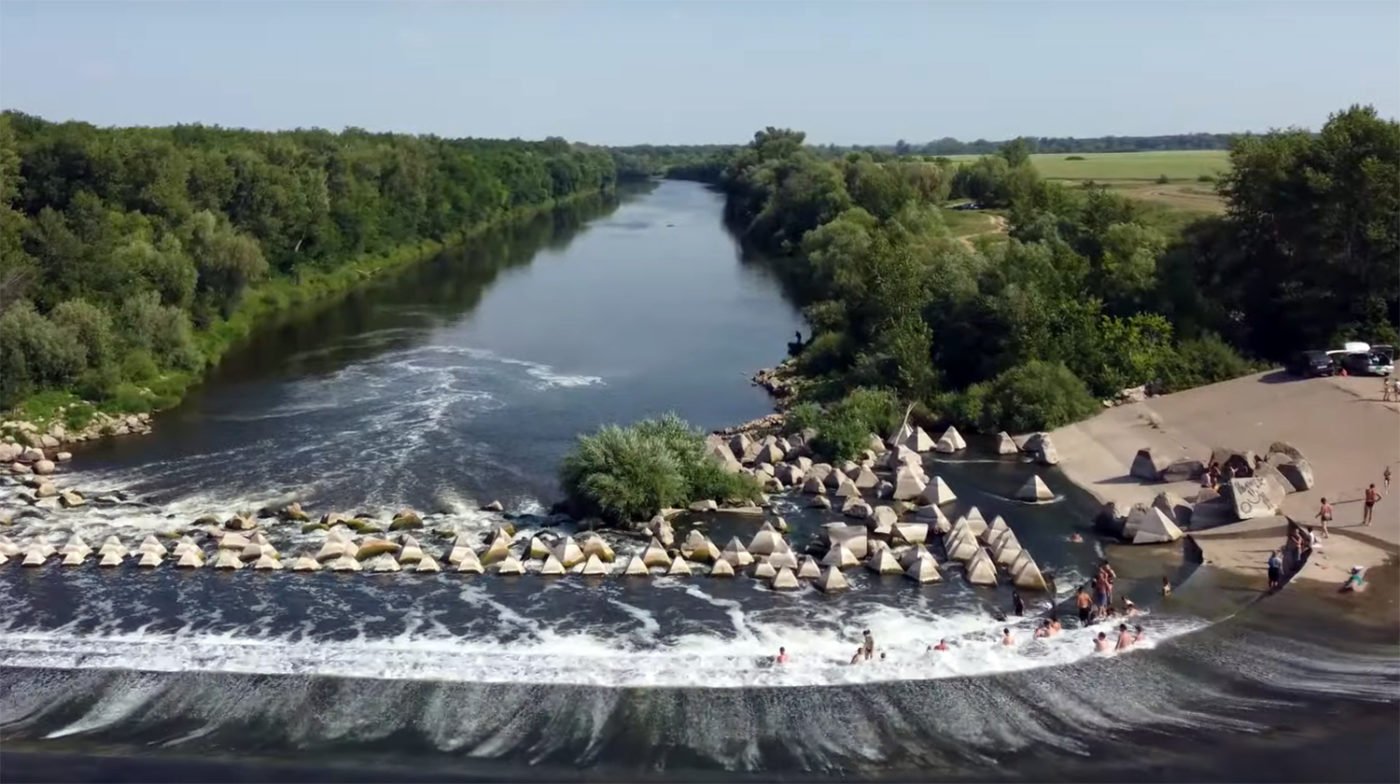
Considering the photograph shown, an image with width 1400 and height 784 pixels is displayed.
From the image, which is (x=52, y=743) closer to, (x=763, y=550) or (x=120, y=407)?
(x=763, y=550)

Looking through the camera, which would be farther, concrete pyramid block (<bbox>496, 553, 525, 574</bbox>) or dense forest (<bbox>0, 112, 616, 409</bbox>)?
dense forest (<bbox>0, 112, 616, 409</bbox>)

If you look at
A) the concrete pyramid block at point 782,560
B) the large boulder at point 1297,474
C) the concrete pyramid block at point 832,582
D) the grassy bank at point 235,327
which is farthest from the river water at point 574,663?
the large boulder at point 1297,474

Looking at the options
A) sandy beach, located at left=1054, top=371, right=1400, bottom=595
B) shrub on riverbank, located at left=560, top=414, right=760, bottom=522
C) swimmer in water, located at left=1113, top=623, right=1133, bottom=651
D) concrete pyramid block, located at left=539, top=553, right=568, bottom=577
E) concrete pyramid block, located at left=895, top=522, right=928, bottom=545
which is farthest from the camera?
shrub on riverbank, located at left=560, top=414, right=760, bottom=522

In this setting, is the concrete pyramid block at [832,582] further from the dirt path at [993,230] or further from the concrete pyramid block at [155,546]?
the dirt path at [993,230]

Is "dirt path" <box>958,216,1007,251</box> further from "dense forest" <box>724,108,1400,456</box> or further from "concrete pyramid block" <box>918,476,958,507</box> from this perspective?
"concrete pyramid block" <box>918,476,958,507</box>

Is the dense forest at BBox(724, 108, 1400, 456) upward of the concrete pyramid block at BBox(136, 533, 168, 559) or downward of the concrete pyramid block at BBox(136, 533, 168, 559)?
upward

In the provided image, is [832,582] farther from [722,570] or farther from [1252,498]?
[1252,498]

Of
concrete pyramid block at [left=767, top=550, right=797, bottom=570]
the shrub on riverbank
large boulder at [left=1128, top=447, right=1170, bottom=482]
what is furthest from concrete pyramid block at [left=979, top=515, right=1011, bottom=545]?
large boulder at [left=1128, top=447, right=1170, bottom=482]

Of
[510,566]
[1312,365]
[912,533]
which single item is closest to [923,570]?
[912,533]

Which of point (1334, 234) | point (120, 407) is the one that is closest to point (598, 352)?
point (120, 407)
